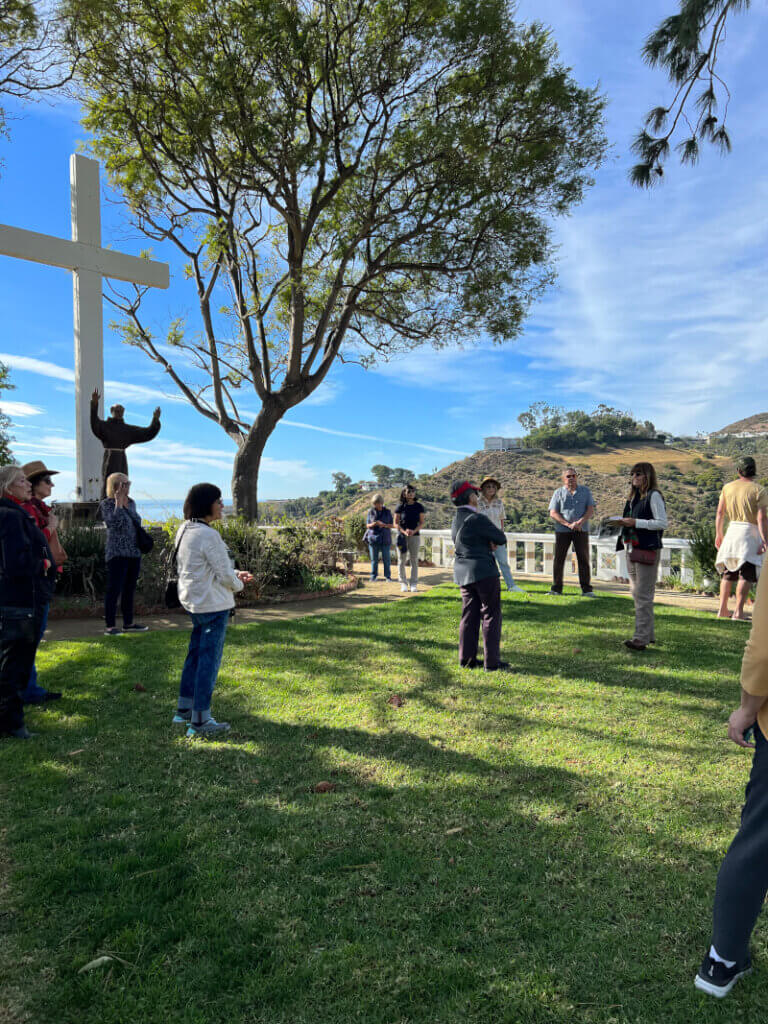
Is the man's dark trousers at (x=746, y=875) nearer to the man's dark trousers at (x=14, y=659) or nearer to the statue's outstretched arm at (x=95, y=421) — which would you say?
the man's dark trousers at (x=14, y=659)

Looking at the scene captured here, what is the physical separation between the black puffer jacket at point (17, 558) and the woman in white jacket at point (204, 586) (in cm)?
101

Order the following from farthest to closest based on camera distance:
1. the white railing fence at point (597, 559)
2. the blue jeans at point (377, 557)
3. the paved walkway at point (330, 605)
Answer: the white railing fence at point (597, 559)
the blue jeans at point (377, 557)
the paved walkway at point (330, 605)

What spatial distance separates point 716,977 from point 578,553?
8.87m

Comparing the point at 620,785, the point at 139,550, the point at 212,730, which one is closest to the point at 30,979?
the point at 212,730

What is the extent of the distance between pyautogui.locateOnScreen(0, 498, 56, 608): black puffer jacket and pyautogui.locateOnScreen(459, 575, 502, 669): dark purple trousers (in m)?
3.64

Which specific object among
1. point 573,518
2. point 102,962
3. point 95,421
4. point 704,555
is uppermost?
point 95,421

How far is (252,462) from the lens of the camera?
49.4ft

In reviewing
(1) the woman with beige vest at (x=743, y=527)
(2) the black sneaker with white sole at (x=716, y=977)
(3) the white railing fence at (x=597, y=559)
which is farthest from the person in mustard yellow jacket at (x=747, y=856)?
(3) the white railing fence at (x=597, y=559)

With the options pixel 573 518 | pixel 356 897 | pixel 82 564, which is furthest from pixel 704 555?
pixel 356 897

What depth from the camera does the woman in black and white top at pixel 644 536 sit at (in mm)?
6445

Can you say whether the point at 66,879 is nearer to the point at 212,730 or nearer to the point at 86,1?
the point at 212,730

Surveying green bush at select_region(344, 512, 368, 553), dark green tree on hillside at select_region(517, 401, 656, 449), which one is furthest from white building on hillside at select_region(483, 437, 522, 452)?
green bush at select_region(344, 512, 368, 553)

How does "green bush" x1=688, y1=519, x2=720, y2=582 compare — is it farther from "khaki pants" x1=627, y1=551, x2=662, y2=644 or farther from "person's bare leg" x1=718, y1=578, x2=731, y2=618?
"khaki pants" x1=627, y1=551, x2=662, y2=644

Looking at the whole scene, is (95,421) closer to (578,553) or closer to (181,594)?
(181,594)
